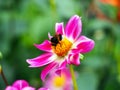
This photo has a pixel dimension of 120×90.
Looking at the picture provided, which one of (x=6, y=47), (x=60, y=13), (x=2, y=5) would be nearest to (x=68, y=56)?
(x=60, y=13)

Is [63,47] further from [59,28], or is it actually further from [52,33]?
[52,33]

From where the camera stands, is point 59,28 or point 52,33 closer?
point 59,28

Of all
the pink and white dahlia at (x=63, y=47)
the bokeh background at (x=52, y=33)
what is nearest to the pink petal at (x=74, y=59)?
the pink and white dahlia at (x=63, y=47)

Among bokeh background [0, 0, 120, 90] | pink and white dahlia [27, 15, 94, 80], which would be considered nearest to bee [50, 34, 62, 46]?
pink and white dahlia [27, 15, 94, 80]

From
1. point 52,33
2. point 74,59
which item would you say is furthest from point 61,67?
point 52,33

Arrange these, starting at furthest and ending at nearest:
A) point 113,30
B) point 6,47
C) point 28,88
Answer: point 6,47, point 113,30, point 28,88

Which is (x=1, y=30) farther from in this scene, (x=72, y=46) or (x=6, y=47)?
(x=72, y=46)

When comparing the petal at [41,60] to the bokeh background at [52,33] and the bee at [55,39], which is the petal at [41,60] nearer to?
the bee at [55,39]
